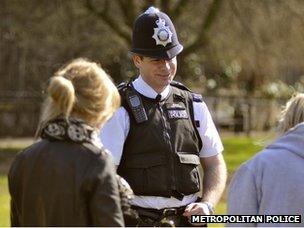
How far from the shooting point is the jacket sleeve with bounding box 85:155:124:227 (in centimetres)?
355

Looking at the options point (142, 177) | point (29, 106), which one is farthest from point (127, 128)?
point (29, 106)

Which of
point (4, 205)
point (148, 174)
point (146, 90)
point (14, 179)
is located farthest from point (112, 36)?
point (14, 179)

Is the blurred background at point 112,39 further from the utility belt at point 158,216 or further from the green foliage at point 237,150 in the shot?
the utility belt at point 158,216

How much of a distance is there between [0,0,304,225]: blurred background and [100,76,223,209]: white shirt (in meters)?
9.00

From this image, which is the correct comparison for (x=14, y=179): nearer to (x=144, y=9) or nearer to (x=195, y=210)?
(x=195, y=210)

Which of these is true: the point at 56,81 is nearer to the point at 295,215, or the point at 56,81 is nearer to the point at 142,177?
the point at 142,177

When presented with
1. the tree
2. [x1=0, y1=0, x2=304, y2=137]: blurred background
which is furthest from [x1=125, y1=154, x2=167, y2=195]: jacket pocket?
the tree

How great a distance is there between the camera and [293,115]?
4.32 meters

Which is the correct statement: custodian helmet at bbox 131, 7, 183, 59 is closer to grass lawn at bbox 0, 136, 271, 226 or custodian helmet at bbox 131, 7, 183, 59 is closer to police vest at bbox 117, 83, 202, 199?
police vest at bbox 117, 83, 202, 199

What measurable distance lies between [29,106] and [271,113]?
12.7 metres

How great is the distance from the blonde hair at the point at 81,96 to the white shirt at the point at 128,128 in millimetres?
910

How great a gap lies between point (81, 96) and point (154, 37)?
4.19 feet

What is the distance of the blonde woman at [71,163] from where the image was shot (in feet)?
11.8

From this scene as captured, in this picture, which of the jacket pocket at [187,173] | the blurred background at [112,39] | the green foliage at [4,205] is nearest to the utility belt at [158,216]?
the jacket pocket at [187,173]
